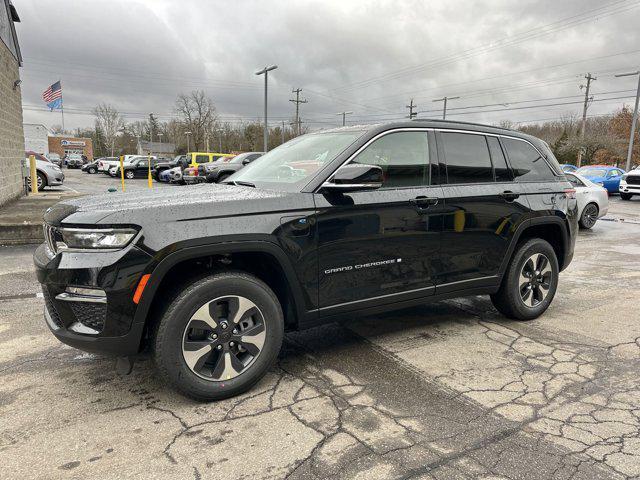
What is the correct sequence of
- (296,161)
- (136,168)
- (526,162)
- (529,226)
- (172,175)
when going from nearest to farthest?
(296,161)
(529,226)
(526,162)
(172,175)
(136,168)

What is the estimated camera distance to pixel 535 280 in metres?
4.63

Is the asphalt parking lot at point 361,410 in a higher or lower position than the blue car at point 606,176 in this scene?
lower

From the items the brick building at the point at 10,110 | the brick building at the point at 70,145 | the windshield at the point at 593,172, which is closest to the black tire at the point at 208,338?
the brick building at the point at 10,110

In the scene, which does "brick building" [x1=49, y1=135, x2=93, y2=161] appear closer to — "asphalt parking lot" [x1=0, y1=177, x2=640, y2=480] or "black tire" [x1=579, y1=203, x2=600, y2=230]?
"black tire" [x1=579, y1=203, x2=600, y2=230]

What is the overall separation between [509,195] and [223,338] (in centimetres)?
290

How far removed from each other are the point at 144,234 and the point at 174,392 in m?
1.16

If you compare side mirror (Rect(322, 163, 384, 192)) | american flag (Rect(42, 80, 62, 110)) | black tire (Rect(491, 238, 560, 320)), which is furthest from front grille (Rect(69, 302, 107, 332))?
american flag (Rect(42, 80, 62, 110))

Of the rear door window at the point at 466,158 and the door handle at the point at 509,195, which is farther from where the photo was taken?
the door handle at the point at 509,195

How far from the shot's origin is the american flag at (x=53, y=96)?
35.2m

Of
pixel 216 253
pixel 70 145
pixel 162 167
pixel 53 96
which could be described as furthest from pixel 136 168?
pixel 70 145

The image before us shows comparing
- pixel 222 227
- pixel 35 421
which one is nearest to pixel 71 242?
pixel 222 227

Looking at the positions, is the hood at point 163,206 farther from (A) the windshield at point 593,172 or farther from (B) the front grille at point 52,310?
(A) the windshield at point 593,172

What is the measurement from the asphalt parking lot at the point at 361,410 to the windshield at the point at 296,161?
1425mm

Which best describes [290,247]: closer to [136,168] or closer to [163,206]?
[163,206]
